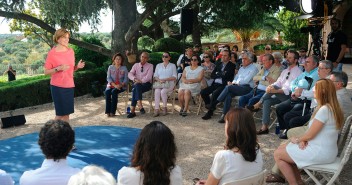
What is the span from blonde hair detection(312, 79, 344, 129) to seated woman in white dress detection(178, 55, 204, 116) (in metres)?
4.00

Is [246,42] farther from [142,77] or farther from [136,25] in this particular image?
[142,77]

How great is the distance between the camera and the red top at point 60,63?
4988 mm

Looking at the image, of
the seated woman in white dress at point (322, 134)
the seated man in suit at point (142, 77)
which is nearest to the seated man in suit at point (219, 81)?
the seated man in suit at point (142, 77)

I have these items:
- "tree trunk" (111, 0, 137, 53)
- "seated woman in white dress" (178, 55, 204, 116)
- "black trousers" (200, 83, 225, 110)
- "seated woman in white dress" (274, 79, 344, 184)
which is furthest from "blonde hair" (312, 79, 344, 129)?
"tree trunk" (111, 0, 137, 53)

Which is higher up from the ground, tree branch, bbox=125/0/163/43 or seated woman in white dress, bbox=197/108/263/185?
tree branch, bbox=125/0/163/43

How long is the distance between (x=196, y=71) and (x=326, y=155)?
430cm

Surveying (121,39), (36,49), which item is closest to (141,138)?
(121,39)

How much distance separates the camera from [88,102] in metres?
9.44

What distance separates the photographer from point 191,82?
742cm

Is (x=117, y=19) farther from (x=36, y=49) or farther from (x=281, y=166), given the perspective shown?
(x=36, y=49)

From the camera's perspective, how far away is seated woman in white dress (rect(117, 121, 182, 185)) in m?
2.21

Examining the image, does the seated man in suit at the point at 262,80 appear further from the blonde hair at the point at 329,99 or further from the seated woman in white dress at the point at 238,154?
the seated woman in white dress at the point at 238,154

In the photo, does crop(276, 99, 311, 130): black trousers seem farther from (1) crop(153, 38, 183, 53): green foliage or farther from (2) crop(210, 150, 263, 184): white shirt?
(1) crop(153, 38, 183, 53): green foliage

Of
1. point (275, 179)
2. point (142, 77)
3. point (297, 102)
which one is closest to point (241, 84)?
point (297, 102)
